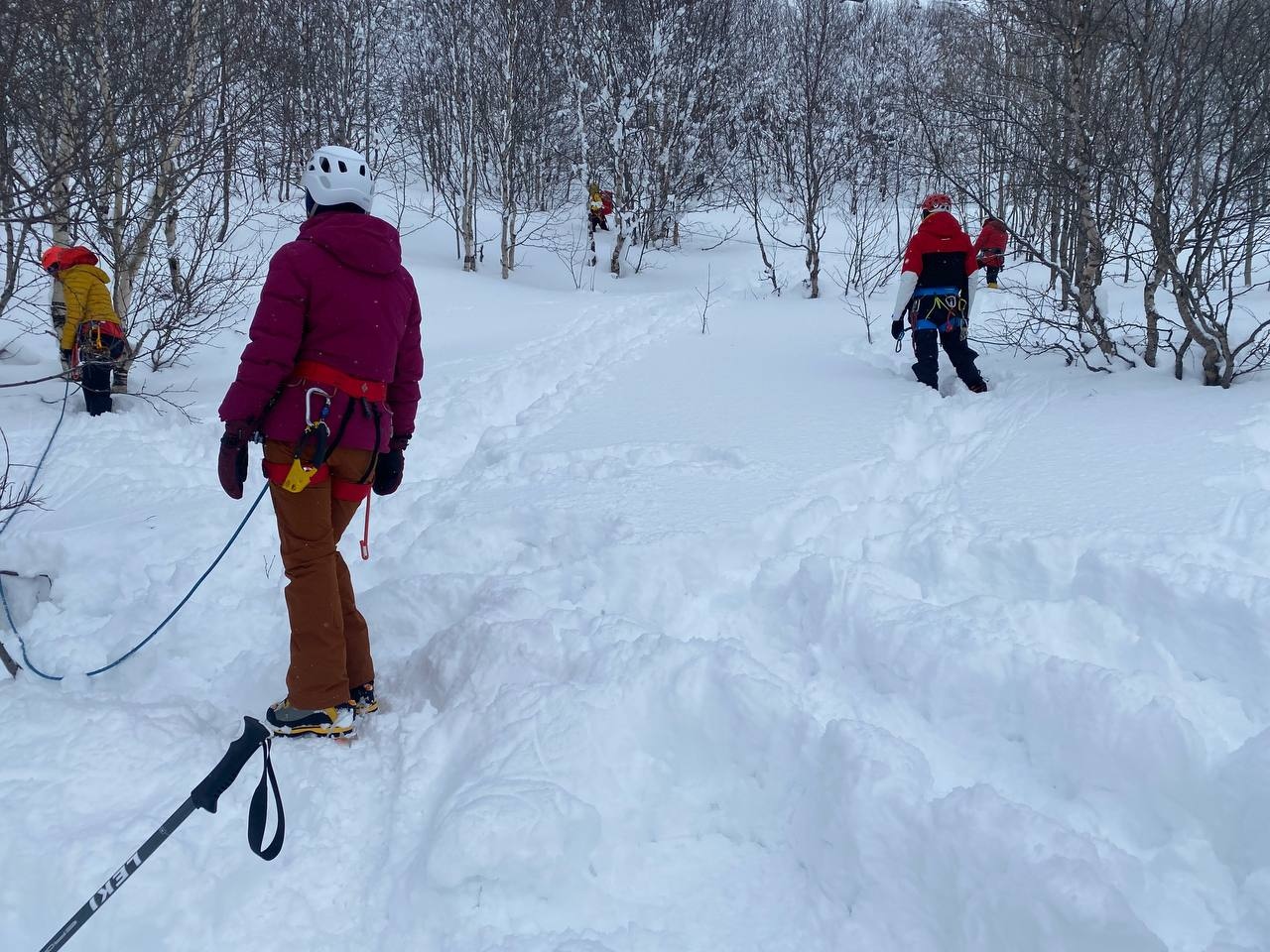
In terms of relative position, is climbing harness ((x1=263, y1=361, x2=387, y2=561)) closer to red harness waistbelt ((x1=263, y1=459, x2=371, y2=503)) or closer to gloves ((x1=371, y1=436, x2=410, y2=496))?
red harness waistbelt ((x1=263, y1=459, x2=371, y2=503))

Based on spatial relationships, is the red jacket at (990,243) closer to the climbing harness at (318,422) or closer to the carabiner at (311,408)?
the climbing harness at (318,422)

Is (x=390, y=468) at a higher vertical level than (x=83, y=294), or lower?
lower

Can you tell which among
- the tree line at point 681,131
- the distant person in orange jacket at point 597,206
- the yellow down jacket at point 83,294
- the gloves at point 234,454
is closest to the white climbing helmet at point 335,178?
the gloves at point 234,454

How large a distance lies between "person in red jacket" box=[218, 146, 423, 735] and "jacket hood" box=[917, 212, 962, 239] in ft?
15.4

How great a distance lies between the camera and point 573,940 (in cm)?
186

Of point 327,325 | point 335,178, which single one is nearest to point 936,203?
point 335,178

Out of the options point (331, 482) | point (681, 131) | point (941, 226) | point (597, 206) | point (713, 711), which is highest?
point (681, 131)

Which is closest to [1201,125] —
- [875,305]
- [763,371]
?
[763,371]

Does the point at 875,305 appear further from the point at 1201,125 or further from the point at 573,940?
the point at 573,940

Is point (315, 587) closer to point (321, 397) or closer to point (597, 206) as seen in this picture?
point (321, 397)

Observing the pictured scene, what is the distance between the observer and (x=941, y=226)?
6.16 m

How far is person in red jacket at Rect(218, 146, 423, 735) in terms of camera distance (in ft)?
7.80

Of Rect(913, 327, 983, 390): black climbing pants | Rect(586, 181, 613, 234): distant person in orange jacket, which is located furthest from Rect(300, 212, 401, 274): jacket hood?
Rect(586, 181, 613, 234): distant person in orange jacket

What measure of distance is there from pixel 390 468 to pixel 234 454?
499 mm
